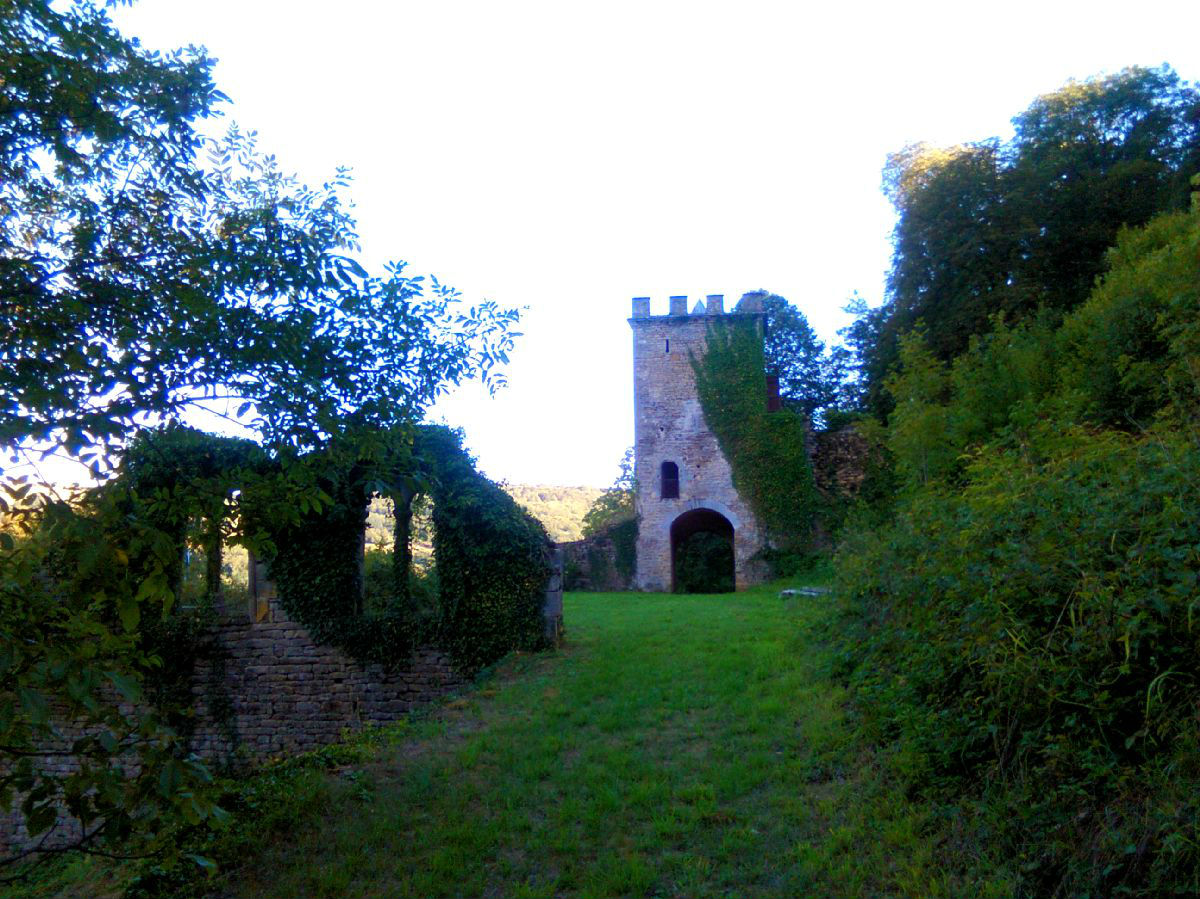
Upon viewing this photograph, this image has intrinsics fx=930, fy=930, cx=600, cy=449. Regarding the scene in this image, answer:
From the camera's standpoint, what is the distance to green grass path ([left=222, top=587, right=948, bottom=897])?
527cm

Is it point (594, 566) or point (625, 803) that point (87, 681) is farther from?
point (594, 566)

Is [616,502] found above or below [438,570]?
above

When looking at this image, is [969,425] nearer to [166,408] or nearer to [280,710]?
[280,710]

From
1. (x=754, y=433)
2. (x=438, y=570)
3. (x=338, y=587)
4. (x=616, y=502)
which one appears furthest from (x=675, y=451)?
(x=338, y=587)

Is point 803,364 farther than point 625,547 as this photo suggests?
Yes

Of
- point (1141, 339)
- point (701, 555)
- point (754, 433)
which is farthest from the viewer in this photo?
point (701, 555)

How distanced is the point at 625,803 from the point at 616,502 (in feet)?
89.8

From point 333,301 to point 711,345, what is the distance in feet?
78.5

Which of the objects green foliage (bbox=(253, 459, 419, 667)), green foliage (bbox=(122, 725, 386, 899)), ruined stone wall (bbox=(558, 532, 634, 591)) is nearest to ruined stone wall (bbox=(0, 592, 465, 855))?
green foliage (bbox=(253, 459, 419, 667))

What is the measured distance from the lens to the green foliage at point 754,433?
27203 mm

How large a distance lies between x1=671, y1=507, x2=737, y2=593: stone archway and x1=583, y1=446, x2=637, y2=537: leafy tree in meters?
1.92

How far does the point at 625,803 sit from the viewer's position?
6.50 meters

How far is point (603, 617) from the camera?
1678 cm

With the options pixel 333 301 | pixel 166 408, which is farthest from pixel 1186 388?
pixel 166 408
